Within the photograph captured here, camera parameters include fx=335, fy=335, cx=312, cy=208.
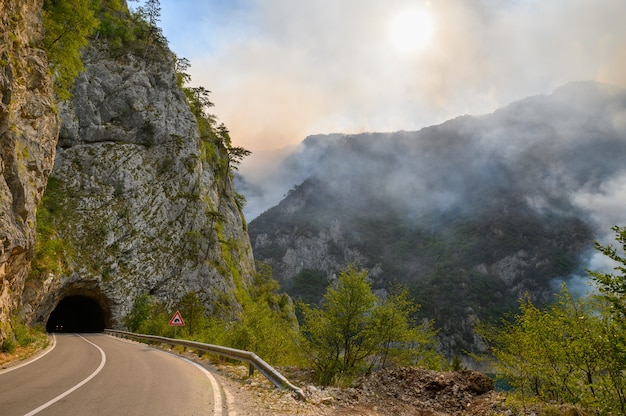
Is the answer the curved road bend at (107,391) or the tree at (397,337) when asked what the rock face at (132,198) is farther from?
the tree at (397,337)

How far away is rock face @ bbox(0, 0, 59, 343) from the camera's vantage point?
51.9 feet

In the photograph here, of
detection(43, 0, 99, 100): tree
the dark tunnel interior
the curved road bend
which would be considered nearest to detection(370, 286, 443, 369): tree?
the curved road bend

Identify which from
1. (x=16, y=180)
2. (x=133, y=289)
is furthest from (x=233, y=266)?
(x=16, y=180)

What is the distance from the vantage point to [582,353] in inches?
258

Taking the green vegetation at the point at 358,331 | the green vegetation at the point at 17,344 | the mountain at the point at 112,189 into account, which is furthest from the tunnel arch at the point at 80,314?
the green vegetation at the point at 358,331

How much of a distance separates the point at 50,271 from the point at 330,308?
2903 cm

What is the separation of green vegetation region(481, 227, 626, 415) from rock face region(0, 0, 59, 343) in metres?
19.3

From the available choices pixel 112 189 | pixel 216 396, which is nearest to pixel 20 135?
pixel 216 396

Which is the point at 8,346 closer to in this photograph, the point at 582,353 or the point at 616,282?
the point at 582,353

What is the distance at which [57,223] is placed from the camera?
3750 cm

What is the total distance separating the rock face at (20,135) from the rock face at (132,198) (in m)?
13.9

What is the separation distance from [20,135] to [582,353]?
25.5 metres

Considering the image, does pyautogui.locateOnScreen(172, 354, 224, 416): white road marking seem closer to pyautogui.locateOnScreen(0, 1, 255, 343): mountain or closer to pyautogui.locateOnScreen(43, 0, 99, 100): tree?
pyautogui.locateOnScreen(0, 1, 255, 343): mountain

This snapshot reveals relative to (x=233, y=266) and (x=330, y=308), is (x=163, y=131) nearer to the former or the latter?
(x=233, y=266)
